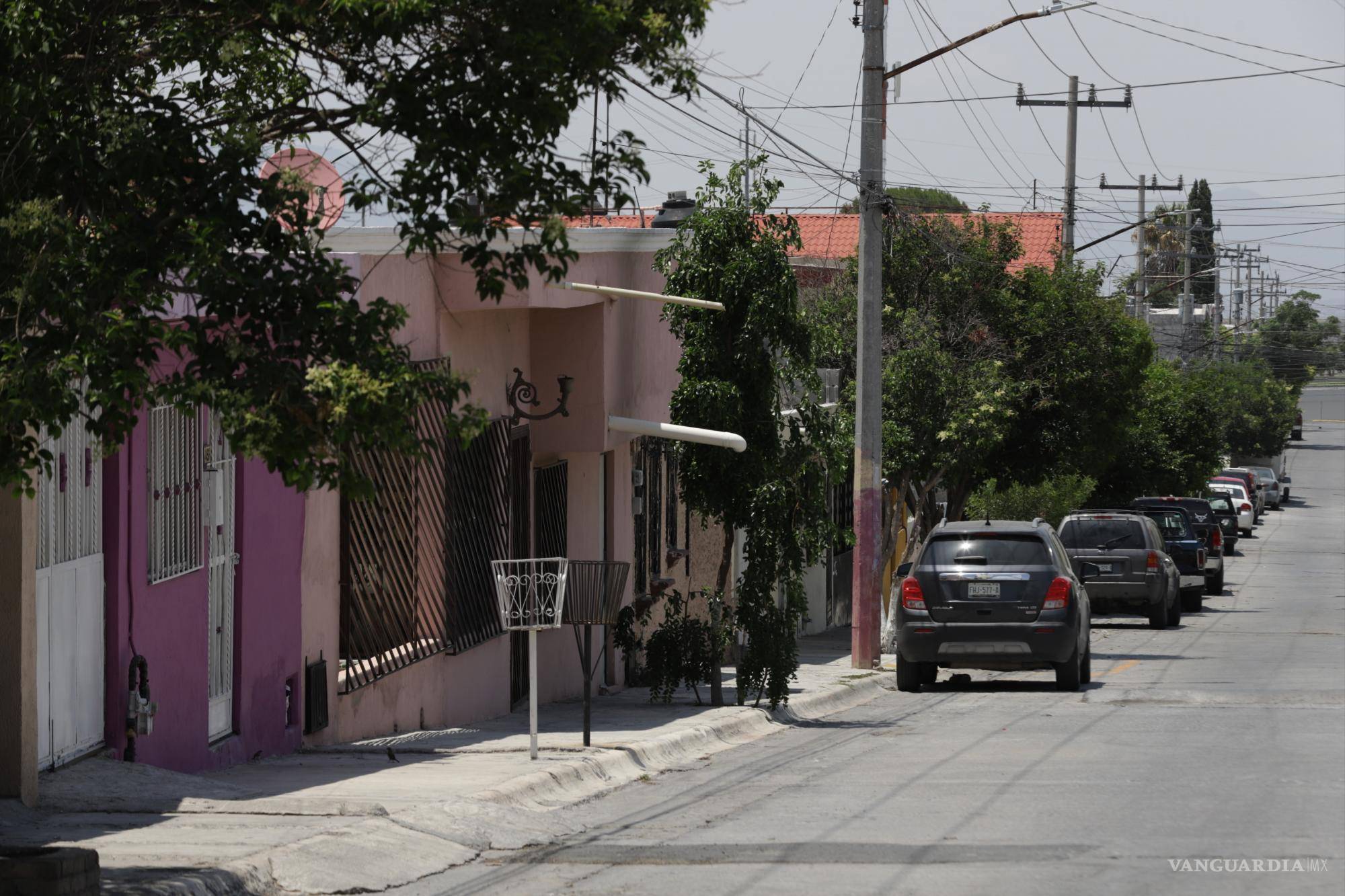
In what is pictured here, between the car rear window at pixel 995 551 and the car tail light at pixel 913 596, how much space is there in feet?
0.79

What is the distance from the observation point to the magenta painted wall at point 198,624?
10.1 meters

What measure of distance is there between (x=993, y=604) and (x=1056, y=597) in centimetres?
61

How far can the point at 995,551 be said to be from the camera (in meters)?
18.0

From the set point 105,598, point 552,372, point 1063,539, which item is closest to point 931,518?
point 1063,539

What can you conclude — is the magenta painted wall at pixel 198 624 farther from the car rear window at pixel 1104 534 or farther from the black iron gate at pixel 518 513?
the car rear window at pixel 1104 534

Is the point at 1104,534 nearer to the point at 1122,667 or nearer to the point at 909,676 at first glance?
the point at 1122,667

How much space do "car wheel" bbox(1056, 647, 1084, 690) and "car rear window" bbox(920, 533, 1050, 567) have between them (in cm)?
99

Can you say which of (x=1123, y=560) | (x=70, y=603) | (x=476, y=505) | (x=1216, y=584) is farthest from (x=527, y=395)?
(x=1216, y=584)

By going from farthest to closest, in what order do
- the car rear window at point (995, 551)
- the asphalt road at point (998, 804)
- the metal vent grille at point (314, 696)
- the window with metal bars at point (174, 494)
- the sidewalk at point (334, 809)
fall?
the car rear window at point (995, 551) → the metal vent grille at point (314, 696) → the window with metal bars at point (174, 494) → the asphalt road at point (998, 804) → the sidewalk at point (334, 809)

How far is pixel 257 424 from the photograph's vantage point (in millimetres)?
6344

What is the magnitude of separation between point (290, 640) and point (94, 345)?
20.7 ft

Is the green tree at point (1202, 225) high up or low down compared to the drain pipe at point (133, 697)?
up

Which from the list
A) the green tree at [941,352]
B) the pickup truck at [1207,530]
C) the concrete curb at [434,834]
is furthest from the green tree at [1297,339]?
the concrete curb at [434,834]

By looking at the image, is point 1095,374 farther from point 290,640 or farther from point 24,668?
point 24,668
